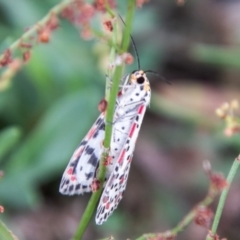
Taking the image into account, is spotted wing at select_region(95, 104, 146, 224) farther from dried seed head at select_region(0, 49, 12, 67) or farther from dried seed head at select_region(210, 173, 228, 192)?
dried seed head at select_region(0, 49, 12, 67)

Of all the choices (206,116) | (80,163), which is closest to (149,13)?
(206,116)

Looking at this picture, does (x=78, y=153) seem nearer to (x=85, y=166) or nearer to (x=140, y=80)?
(x=85, y=166)

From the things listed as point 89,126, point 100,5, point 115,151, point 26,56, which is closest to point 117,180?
point 115,151

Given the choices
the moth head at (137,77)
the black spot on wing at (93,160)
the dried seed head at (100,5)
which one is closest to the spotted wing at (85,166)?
the black spot on wing at (93,160)

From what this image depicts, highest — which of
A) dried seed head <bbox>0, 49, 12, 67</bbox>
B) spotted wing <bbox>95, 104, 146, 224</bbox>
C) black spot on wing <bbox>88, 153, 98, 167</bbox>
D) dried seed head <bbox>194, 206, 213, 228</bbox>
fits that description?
dried seed head <bbox>0, 49, 12, 67</bbox>

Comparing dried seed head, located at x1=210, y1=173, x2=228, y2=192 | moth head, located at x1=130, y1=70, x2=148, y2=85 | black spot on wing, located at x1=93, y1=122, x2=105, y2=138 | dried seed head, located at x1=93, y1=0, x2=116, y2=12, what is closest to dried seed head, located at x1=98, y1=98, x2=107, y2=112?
dried seed head, located at x1=93, y1=0, x2=116, y2=12

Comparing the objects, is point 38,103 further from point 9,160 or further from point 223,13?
point 223,13
